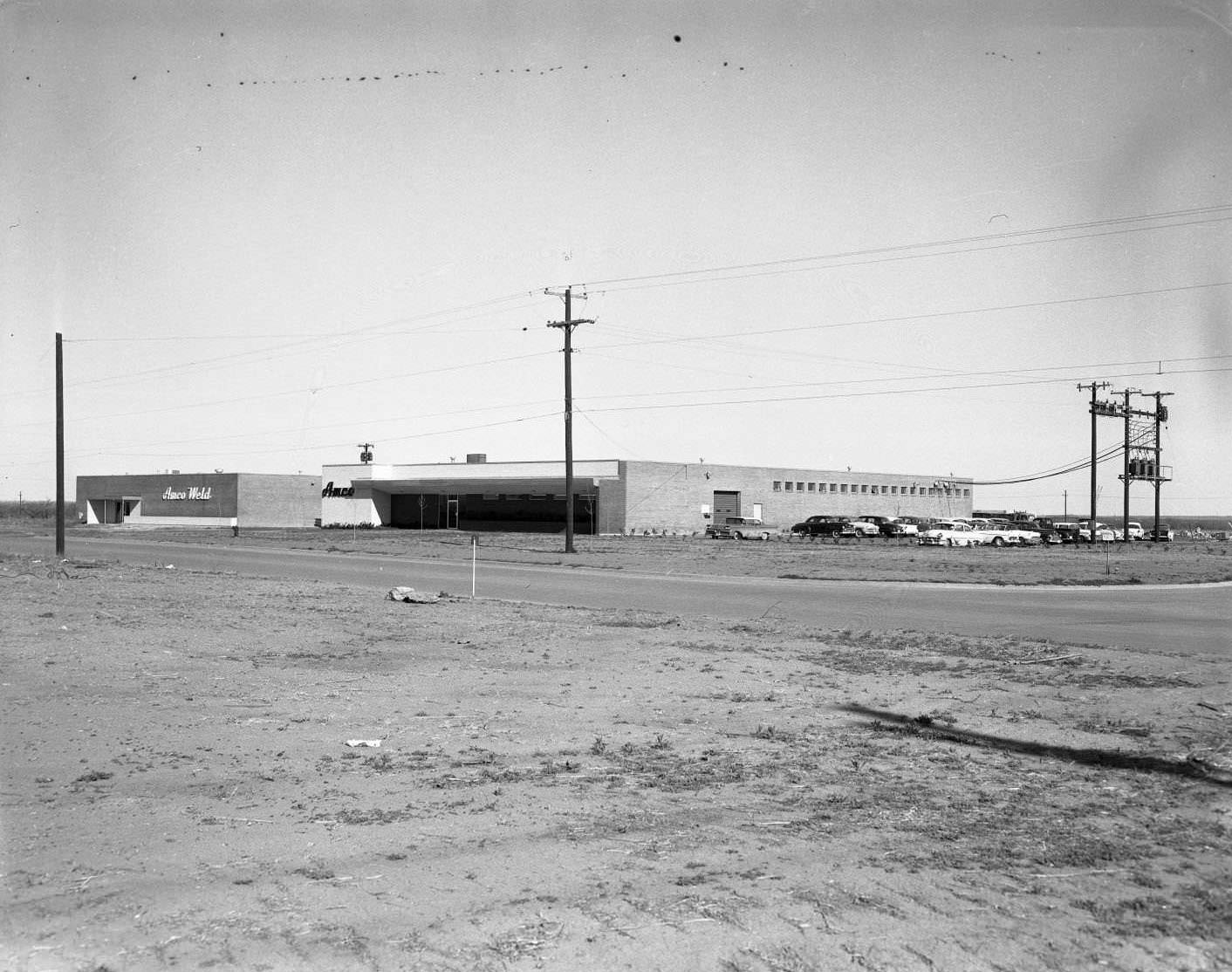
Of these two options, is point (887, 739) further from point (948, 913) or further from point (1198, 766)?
point (948, 913)

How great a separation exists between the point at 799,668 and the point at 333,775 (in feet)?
23.8

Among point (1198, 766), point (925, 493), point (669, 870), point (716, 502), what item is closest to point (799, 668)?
point (1198, 766)

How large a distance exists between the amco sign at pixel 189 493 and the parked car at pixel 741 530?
41747mm

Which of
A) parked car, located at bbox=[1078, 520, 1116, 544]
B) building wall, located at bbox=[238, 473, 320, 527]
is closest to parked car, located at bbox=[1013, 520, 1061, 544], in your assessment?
parked car, located at bbox=[1078, 520, 1116, 544]

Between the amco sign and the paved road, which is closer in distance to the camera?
the paved road

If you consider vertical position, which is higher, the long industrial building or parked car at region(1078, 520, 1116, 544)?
the long industrial building

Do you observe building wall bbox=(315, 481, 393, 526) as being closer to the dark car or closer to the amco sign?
the amco sign

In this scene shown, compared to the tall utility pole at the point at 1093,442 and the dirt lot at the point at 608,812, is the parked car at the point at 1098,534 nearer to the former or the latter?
the tall utility pole at the point at 1093,442

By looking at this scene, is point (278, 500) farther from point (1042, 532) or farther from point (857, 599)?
point (857, 599)

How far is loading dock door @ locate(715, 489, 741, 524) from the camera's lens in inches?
3236

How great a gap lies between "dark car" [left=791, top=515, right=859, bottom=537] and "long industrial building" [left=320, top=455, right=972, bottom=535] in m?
8.37

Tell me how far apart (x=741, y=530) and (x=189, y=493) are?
47.2 meters

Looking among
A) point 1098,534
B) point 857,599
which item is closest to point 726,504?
point 1098,534

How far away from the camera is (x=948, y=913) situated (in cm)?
506
